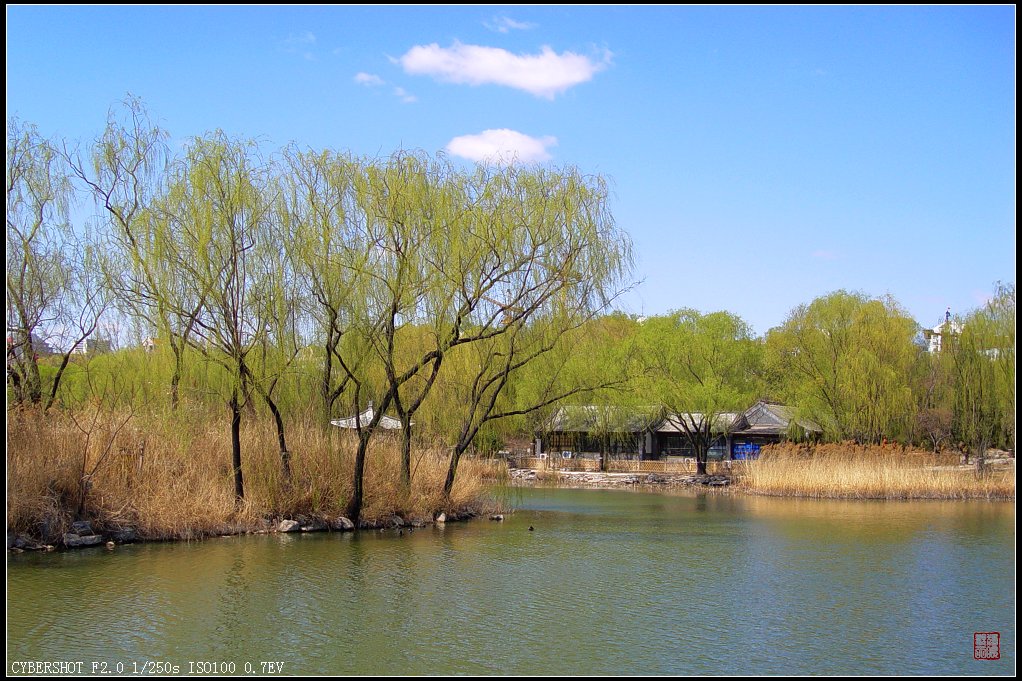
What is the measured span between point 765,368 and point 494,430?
21.1 metres

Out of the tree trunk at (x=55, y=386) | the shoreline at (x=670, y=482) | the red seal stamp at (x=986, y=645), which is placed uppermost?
the tree trunk at (x=55, y=386)

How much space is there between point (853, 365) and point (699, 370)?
7.93m

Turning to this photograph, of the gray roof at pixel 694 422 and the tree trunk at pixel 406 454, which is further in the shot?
the gray roof at pixel 694 422

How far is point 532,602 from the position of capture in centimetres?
1002

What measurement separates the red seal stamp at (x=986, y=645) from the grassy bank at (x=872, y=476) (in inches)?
580

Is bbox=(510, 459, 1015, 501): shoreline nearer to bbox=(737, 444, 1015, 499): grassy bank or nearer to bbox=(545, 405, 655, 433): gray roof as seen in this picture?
bbox=(737, 444, 1015, 499): grassy bank

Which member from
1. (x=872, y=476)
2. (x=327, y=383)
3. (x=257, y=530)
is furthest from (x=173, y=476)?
(x=872, y=476)

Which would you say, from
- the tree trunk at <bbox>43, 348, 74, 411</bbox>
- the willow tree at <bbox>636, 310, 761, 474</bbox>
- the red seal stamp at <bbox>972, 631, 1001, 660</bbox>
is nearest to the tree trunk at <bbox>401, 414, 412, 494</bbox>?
the tree trunk at <bbox>43, 348, 74, 411</bbox>

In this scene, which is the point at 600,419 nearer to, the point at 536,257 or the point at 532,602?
the point at 536,257

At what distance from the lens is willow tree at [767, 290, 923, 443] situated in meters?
29.0

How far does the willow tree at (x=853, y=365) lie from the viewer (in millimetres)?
28953

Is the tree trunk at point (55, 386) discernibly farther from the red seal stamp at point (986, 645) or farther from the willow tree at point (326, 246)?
the red seal stamp at point (986, 645)

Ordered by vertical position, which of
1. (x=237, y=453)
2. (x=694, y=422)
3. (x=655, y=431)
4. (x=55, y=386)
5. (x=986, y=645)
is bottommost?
(x=986, y=645)

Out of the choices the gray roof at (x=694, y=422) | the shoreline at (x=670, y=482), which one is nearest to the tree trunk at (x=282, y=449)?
the shoreline at (x=670, y=482)
